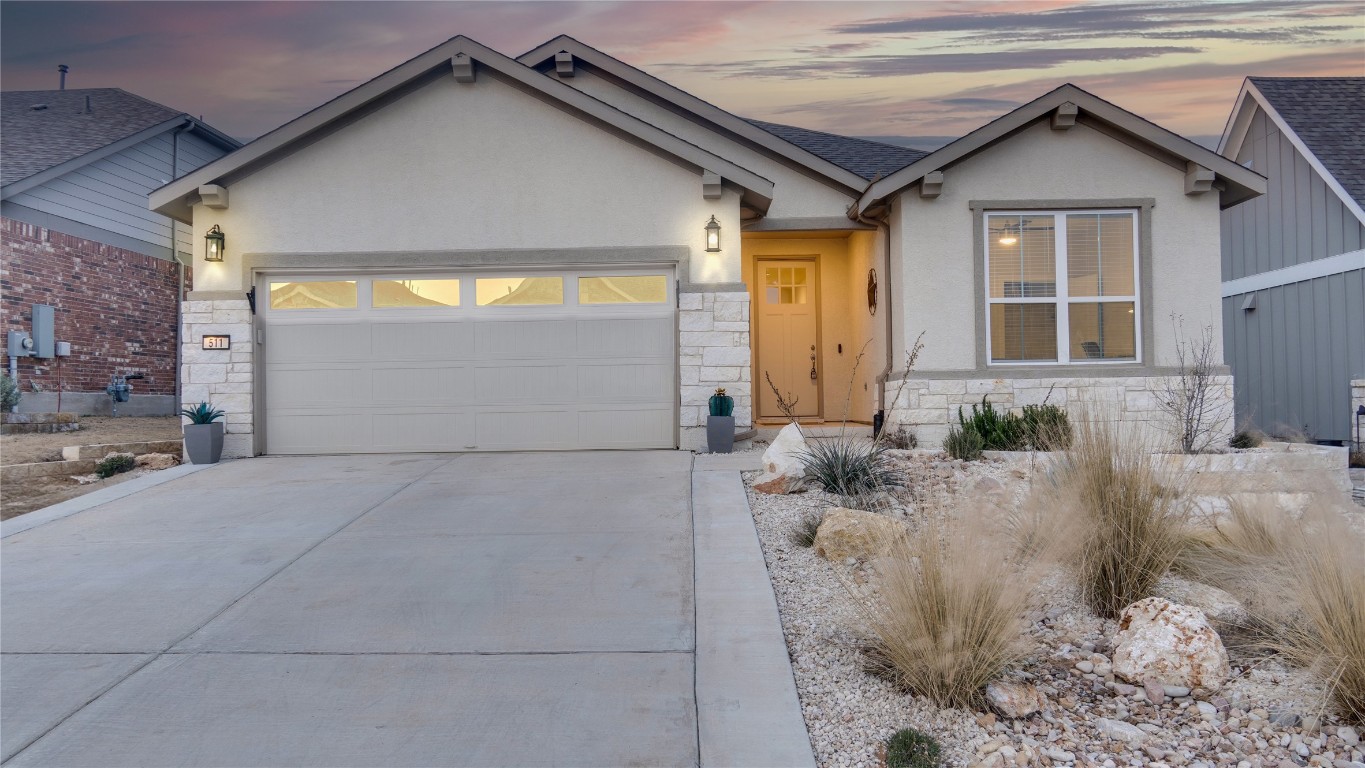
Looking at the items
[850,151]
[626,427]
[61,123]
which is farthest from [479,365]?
[61,123]

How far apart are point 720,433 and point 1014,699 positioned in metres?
5.92

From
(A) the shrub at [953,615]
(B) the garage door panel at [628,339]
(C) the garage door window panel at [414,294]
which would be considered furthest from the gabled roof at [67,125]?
(A) the shrub at [953,615]

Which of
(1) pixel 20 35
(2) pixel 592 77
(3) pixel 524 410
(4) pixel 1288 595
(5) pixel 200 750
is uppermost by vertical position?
(1) pixel 20 35

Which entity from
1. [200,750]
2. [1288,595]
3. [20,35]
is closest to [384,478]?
[200,750]

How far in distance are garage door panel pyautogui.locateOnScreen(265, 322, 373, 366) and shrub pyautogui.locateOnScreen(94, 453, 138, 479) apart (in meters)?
1.74

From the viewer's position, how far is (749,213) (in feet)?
33.7

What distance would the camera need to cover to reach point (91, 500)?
24.5 ft

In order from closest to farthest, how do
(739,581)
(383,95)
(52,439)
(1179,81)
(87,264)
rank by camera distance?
1. (739,581)
2. (383,95)
3. (52,439)
4. (87,264)
5. (1179,81)

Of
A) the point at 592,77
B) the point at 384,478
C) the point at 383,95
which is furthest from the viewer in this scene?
the point at 592,77

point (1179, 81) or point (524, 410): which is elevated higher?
point (1179, 81)

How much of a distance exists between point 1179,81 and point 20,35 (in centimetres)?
2165

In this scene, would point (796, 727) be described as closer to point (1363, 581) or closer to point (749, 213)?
point (1363, 581)

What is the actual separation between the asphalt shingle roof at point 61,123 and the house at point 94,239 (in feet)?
0.06

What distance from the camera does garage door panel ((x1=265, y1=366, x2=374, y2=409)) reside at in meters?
9.69
